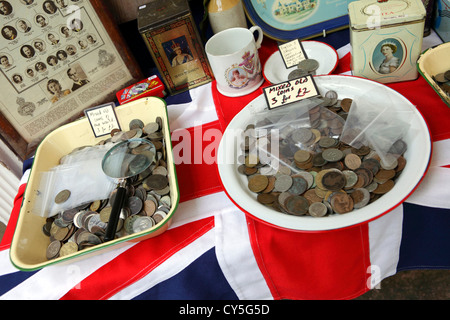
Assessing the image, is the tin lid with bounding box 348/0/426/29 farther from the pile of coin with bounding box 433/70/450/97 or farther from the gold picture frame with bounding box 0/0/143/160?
the gold picture frame with bounding box 0/0/143/160

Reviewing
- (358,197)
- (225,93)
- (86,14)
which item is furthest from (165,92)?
(358,197)

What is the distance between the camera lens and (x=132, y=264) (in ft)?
2.18

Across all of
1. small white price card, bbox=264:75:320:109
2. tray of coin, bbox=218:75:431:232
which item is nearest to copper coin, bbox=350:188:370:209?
tray of coin, bbox=218:75:431:232

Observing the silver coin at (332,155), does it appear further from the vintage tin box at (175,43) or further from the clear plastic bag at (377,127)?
the vintage tin box at (175,43)

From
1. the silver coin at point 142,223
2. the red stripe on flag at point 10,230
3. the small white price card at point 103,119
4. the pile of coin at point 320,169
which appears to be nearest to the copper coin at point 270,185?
the pile of coin at point 320,169

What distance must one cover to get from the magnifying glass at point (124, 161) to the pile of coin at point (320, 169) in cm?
22

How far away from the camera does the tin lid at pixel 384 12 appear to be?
717 millimetres

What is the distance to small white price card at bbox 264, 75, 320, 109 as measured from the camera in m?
0.78

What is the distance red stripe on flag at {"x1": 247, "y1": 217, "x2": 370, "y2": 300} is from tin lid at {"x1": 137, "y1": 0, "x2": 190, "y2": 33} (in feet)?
1.93

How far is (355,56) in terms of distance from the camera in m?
0.80

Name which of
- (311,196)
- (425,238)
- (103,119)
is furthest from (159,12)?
(425,238)

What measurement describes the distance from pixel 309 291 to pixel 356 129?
348mm

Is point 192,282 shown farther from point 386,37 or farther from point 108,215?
point 386,37

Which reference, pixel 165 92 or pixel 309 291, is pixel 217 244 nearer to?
pixel 309 291
